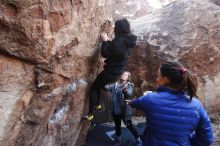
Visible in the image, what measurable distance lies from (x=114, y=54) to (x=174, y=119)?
2213 mm

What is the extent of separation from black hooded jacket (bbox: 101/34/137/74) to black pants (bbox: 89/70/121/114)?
79 millimetres

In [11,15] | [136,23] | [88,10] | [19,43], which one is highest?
[136,23]

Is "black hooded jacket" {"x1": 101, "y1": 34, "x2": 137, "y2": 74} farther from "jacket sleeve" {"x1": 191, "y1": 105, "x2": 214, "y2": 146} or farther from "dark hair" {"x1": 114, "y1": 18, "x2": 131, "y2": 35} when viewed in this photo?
"jacket sleeve" {"x1": 191, "y1": 105, "x2": 214, "y2": 146}

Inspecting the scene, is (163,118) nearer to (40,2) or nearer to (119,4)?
(40,2)

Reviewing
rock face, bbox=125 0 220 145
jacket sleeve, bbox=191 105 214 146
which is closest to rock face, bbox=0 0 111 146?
jacket sleeve, bbox=191 105 214 146

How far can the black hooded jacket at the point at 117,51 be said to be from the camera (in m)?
4.86

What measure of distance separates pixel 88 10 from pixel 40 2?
1.18m

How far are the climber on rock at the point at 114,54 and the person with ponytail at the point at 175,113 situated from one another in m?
2.00

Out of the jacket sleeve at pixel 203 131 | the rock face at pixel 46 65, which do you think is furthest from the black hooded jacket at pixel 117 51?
the jacket sleeve at pixel 203 131

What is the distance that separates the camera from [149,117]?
292cm

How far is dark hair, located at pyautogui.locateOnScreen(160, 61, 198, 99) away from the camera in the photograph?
2.87 meters

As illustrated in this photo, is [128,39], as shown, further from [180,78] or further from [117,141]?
[180,78]

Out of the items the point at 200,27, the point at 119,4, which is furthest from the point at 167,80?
the point at 119,4

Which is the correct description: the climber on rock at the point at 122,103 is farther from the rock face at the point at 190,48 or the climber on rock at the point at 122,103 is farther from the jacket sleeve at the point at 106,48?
the rock face at the point at 190,48
